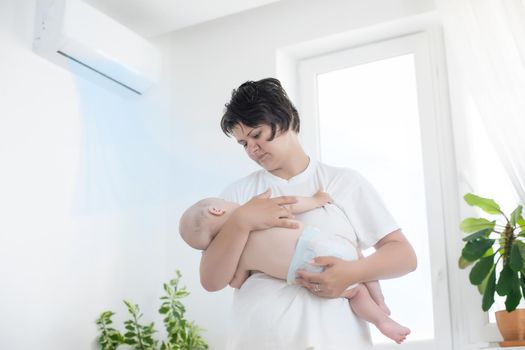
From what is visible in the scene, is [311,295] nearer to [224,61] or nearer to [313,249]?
[313,249]

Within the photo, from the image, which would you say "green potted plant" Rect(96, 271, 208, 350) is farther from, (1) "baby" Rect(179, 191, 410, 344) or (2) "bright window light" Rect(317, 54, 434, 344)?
(1) "baby" Rect(179, 191, 410, 344)

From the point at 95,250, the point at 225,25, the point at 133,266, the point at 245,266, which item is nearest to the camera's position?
the point at 245,266

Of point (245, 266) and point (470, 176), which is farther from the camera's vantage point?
point (470, 176)

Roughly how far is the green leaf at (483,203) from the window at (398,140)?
12.0 inches

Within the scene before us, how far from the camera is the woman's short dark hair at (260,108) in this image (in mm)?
1694

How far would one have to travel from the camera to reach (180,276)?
3.01 m

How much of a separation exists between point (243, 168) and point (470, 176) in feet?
3.43

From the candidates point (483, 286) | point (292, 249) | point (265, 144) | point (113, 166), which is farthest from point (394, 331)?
point (113, 166)

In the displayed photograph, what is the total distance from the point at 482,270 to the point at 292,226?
3.57ft

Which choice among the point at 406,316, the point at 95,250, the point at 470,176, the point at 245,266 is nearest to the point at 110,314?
the point at 95,250

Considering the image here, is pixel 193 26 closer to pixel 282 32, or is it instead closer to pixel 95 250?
pixel 282 32

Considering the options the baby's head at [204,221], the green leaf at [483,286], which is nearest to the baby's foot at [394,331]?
the baby's head at [204,221]

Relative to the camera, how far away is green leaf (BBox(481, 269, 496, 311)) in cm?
235

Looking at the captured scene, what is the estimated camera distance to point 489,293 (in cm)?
237
